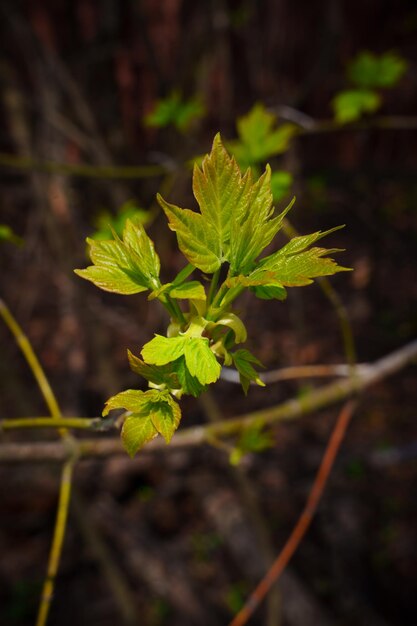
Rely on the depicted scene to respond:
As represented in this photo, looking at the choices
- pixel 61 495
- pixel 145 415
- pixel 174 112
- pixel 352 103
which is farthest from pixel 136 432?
pixel 174 112

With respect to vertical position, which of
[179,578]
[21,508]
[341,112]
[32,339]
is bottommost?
[179,578]

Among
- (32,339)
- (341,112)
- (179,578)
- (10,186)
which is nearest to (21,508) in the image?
(179,578)

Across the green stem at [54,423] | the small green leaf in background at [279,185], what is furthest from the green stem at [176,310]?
the small green leaf in background at [279,185]

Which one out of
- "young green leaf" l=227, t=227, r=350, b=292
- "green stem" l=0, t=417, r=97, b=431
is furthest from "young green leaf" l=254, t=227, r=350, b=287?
"green stem" l=0, t=417, r=97, b=431

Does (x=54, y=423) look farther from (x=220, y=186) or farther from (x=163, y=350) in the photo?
(x=220, y=186)

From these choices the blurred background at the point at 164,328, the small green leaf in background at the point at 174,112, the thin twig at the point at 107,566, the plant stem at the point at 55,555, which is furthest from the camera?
the blurred background at the point at 164,328

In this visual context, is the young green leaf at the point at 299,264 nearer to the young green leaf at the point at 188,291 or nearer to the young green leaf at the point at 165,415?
the young green leaf at the point at 188,291

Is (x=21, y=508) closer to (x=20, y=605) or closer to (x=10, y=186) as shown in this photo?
(x=20, y=605)
